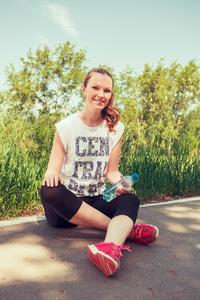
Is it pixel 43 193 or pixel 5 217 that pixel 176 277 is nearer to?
pixel 43 193

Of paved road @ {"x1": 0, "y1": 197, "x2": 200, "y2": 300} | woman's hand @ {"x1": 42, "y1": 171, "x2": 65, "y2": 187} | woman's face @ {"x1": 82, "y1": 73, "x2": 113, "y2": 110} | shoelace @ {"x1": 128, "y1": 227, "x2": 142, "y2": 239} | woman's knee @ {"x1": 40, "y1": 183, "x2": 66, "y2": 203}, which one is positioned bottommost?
paved road @ {"x1": 0, "y1": 197, "x2": 200, "y2": 300}

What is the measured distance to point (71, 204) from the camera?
8.49 ft

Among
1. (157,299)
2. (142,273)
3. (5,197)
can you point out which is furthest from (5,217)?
(157,299)

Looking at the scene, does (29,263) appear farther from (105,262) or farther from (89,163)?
(89,163)

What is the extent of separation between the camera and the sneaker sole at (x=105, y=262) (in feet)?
6.76

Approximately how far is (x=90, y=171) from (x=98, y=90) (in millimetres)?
700

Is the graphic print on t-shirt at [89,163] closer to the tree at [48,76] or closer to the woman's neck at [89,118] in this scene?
the woman's neck at [89,118]

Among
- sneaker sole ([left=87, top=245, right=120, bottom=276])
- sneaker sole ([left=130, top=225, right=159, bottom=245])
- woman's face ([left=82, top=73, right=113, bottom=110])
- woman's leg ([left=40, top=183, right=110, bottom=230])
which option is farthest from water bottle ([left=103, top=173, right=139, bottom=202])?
sneaker sole ([left=87, top=245, right=120, bottom=276])

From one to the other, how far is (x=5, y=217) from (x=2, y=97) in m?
2.09

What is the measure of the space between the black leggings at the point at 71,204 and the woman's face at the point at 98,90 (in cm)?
78

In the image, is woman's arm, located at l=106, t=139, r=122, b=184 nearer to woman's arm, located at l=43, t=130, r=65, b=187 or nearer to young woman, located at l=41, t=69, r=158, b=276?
young woman, located at l=41, t=69, r=158, b=276

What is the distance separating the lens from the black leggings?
2559 mm

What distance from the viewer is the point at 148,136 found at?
5.69 metres

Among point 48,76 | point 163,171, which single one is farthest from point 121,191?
point 48,76
